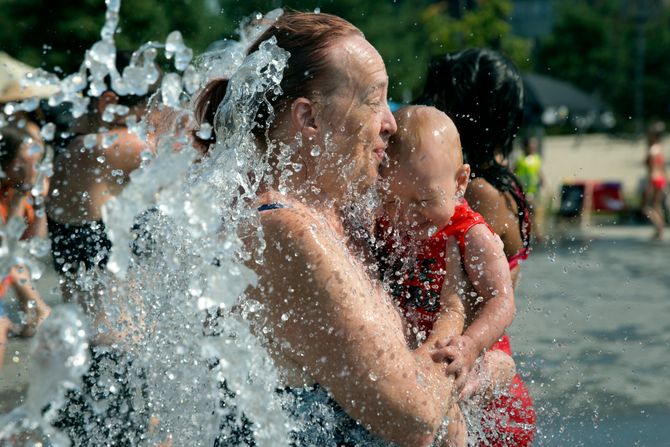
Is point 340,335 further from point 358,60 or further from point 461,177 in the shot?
point 461,177

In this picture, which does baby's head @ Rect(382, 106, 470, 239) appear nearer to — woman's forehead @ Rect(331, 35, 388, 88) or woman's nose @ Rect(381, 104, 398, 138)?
woman's nose @ Rect(381, 104, 398, 138)

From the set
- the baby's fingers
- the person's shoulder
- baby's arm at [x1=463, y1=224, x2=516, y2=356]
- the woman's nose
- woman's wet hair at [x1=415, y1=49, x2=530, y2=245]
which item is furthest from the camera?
woman's wet hair at [x1=415, y1=49, x2=530, y2=245]

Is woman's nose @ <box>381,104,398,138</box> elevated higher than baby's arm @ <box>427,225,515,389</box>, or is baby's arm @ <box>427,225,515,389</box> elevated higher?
woman's nose @ <box>381,104,398,138</box>

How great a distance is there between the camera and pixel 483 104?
10.6 ft

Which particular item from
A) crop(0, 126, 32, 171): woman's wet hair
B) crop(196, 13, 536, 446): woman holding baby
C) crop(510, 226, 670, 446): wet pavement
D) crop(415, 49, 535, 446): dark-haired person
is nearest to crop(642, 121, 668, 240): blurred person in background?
crop(510, 226, 670, 446): wet pavement

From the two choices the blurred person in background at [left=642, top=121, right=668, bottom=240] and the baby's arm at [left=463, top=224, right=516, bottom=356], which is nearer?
the baby's arm at [left=463, top=224, right=516, bottom=356]

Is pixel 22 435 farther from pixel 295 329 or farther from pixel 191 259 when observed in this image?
pixel 295 329

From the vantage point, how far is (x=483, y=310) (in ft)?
7.43

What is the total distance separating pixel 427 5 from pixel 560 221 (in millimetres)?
10444

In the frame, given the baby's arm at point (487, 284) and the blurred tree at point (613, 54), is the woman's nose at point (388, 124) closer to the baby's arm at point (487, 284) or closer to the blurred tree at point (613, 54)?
the baby's arm at point (487, 284)

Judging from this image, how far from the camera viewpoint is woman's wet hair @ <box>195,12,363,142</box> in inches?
80.5

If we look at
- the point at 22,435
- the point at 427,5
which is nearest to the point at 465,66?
the point at 22,435

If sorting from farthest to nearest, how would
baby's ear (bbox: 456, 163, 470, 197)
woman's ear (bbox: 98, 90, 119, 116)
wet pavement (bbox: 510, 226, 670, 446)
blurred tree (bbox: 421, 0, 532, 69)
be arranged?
blurred tree (bbox: 421, 0, 532, 69) < wet pavement (bbox: 510, 226, 670, 446) < woman's ear (bbox: 98, 90, 119, 116) < baby's ear (bbox: 456, 163, 470, 197)

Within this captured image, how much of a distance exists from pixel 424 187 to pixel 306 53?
0.47 meters
